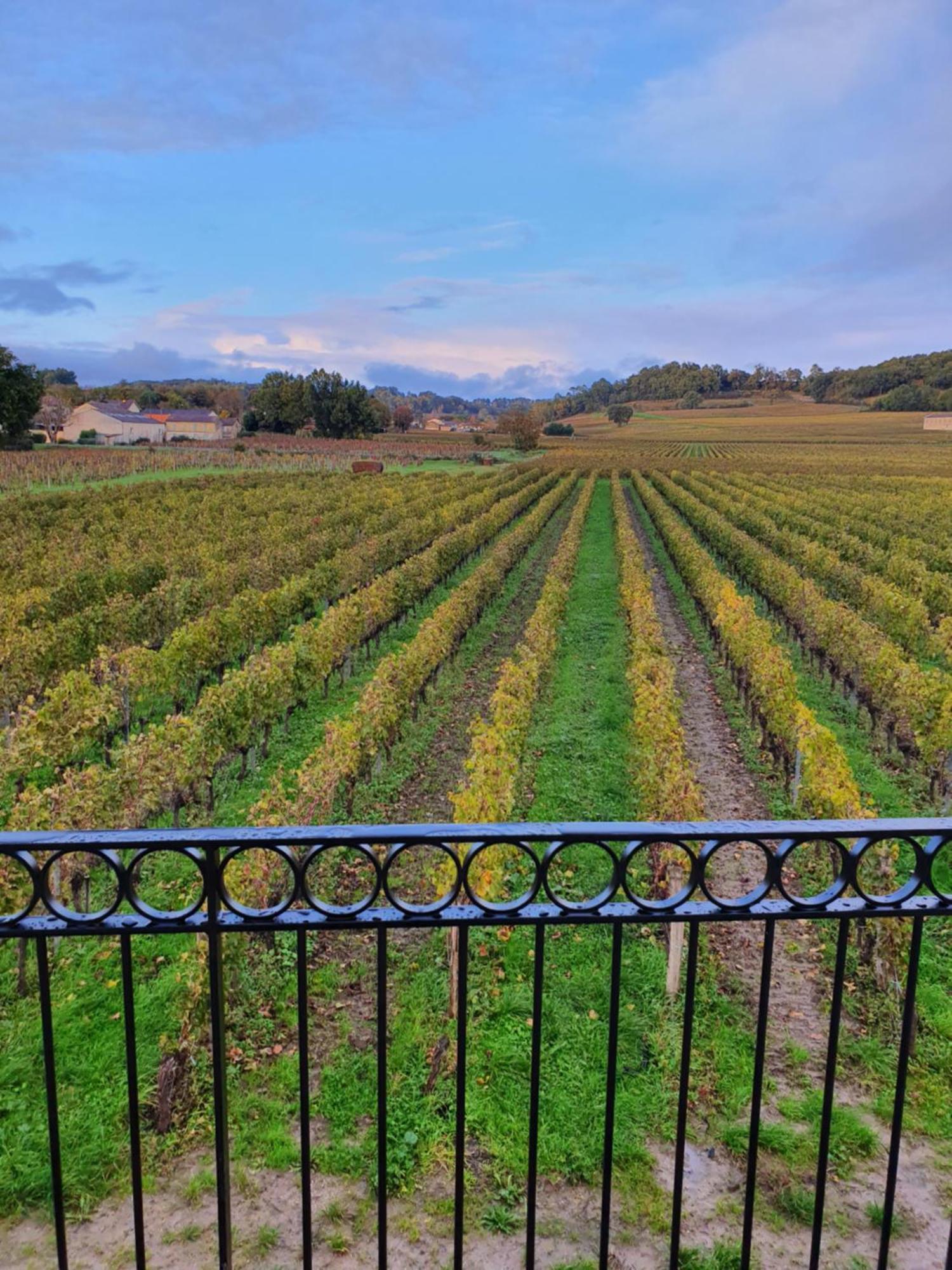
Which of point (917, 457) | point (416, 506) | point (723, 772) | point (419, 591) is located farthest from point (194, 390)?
point (723, 772)

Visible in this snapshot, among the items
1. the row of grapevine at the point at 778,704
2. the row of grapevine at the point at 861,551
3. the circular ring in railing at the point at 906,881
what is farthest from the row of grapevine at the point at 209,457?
the circular ring in railing at the point at 906,881

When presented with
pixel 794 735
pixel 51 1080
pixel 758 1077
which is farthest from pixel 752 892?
pixel 794 735

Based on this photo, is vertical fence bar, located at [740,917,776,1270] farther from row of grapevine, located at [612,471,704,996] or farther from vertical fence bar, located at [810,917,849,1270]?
row of grapevine, located at [612,471,704,996]

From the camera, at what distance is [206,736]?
9.47 m

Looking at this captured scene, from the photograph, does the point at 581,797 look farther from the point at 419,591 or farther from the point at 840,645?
the point at 419,591

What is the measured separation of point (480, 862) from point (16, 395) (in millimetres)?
60585

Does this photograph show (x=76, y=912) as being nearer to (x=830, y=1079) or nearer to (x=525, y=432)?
(x=830, y=1079)

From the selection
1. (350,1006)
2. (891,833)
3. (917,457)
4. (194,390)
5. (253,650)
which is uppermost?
(194,390)

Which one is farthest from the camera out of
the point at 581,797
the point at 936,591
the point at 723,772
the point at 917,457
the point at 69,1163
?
the point at 917,457

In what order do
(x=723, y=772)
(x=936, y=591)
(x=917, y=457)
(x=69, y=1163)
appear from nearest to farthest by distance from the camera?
1. (x=69, y=1163)
2. (x=723, y=772)
3. (x=936, y=591)
4. (x=917, y=457)

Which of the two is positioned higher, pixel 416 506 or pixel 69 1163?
pixel 416 506

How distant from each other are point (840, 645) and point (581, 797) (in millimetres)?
6871

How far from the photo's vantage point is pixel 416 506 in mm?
36406

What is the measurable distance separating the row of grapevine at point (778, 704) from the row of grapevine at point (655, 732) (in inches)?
Result: 46.1
